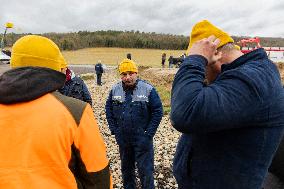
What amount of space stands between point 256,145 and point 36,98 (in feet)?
4.07

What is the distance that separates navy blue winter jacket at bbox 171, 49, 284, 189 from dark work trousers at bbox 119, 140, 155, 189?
2743 mm

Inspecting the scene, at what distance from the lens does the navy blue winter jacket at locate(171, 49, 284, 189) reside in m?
1.85

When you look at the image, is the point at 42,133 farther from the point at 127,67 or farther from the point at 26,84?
the point at 127,67

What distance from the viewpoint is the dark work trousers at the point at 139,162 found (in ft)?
16.2

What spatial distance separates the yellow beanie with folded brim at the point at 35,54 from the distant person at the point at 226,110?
76cm

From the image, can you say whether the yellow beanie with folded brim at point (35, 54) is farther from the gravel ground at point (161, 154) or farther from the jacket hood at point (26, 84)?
the gravel ground at point (161, 154)

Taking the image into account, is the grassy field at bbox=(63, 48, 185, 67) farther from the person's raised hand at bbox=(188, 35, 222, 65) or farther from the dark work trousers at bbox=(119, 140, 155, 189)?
the person's raised hand at bbox=(188, 35, 222, 65)

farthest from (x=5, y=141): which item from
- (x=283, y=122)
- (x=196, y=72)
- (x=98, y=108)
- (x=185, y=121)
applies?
(x=98, y=108)

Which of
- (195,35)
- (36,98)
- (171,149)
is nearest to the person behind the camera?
(36,98)

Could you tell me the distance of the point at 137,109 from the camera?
486 centimetres

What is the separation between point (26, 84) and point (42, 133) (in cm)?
28

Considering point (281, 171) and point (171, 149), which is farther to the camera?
point (171, 149)

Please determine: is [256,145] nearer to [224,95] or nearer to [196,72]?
[224,95]

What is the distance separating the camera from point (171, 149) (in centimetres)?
809
